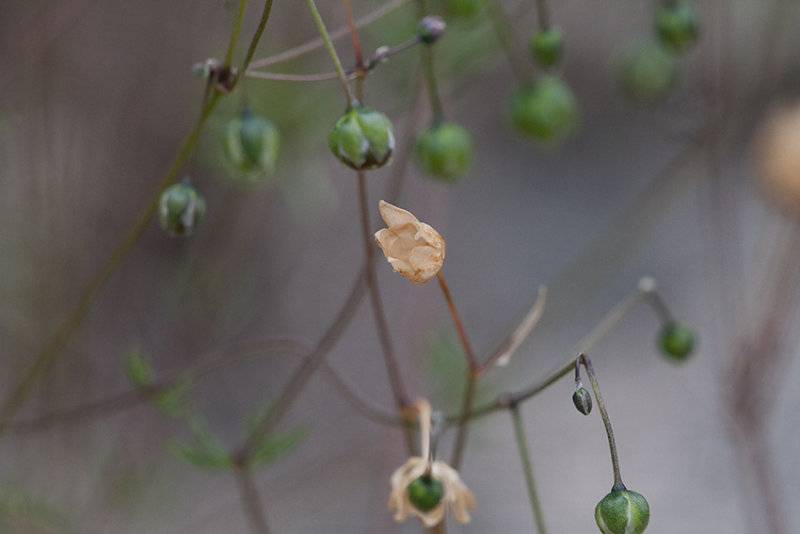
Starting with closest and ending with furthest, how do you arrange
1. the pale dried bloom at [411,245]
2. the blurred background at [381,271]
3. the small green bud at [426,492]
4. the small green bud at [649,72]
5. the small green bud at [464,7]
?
the pale dried bloom at [411,245]
the small green bud at [426,492]
the small green bud at [464,7]
the small green bud at [649,72]
the blurred background at [381,271]

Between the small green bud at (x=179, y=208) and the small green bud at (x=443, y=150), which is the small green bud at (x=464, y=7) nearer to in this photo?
the small green bud at (x=443, y=150)

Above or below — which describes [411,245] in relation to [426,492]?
above

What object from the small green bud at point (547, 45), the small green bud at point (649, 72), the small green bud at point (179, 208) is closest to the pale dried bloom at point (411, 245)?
the small green bud at point (179, 208)

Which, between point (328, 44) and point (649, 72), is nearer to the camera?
point (328, 44)

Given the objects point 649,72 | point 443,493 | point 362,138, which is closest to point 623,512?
point 443,493

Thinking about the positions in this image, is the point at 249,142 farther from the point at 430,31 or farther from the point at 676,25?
the point at 676,25

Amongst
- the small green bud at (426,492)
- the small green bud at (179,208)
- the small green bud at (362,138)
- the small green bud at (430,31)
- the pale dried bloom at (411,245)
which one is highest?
the small green bud at (430,31)

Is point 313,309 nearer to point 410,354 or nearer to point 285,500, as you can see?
point 285,500
